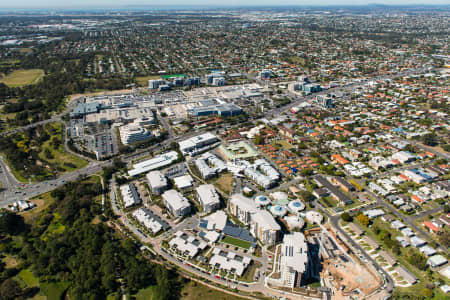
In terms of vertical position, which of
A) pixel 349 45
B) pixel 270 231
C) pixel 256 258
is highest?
pixel 349 45

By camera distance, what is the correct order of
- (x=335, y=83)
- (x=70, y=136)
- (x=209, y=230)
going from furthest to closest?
(x=335, y=83)
(x=70, y=136)
(x=209, y=230)

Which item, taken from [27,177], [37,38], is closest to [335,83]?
[27,177]

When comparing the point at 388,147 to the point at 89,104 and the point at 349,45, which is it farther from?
the point at 349,45

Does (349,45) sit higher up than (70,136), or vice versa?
(349,45)

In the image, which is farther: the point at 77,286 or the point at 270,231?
the point at 270,231

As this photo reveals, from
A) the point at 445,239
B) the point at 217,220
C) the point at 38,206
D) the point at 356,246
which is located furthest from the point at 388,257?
the point at 38,206

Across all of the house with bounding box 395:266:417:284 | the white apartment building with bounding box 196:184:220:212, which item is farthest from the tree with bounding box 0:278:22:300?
the house with bounding box 395:266:417:284

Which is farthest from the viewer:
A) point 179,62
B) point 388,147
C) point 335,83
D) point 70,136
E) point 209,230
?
point 179,62

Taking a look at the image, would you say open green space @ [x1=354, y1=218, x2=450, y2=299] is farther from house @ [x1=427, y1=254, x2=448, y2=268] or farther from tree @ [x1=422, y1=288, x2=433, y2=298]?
house @ [x1=427, y1=254, x2=448, y2=268]

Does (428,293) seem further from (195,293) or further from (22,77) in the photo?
(22,77)
